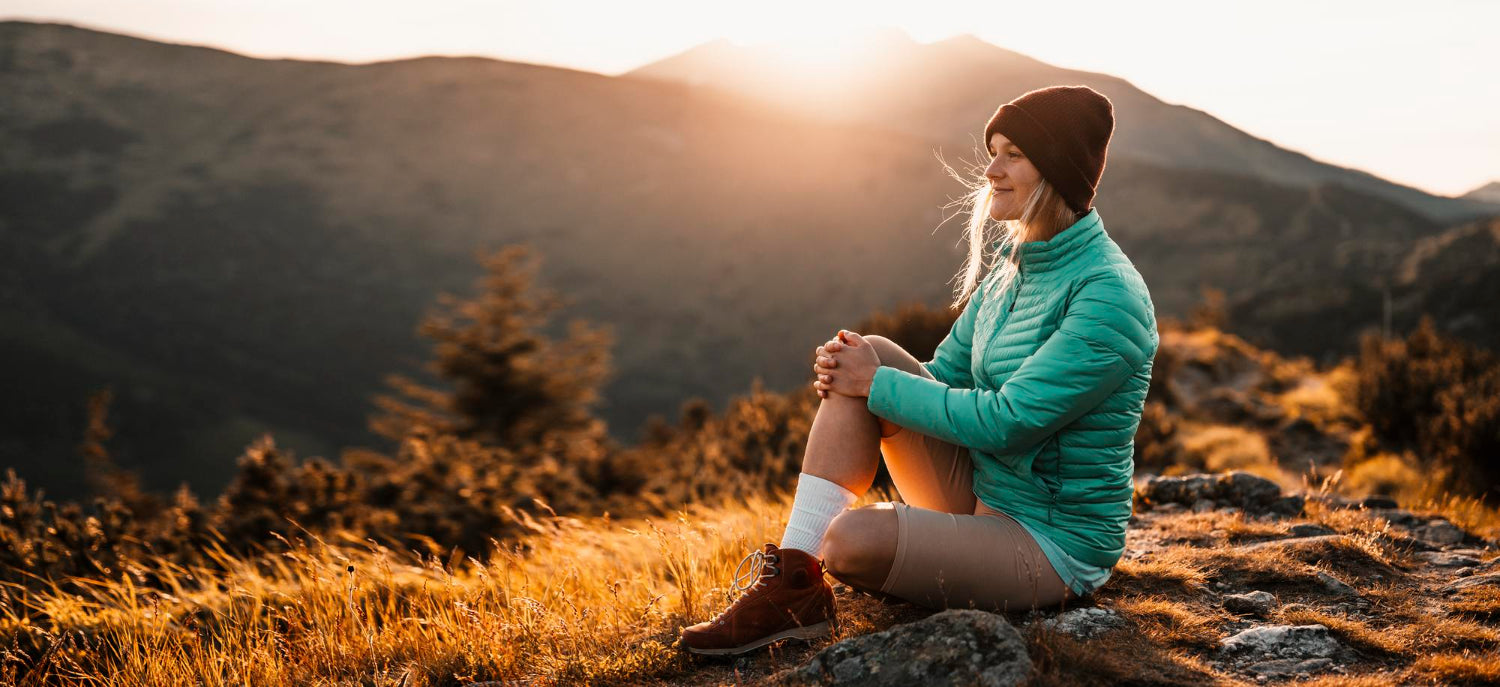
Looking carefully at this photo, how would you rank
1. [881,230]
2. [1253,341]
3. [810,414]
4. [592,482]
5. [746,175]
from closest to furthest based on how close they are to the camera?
[810,414], [592,482], [1253,341], [881,230], [746,175]

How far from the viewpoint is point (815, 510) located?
2465 millimetres

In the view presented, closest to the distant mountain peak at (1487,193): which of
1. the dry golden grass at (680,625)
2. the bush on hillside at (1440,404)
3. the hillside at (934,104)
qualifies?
the hillside at (934,104)

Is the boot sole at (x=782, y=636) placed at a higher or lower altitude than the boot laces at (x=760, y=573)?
lower

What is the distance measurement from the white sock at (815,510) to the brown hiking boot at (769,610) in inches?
1.8

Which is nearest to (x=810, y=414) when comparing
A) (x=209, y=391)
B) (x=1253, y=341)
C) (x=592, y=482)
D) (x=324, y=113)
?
(x=592, y=482)

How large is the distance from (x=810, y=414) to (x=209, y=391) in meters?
47.0

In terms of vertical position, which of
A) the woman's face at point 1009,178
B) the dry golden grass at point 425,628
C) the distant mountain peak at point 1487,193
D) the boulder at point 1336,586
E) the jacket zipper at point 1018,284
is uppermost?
the distant mountain peak at point 1487,193

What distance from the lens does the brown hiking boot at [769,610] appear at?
2.38m

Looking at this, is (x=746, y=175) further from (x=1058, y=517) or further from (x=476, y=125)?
(x=1058, y=517)

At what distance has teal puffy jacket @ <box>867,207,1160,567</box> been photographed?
2.17 meters

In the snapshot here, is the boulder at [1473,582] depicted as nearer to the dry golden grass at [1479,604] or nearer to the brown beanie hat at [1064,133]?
the dry golden grass at [1479,604]

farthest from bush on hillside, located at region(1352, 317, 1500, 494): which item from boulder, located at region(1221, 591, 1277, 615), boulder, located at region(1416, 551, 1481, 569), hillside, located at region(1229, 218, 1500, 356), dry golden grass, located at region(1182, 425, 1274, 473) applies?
hillside, located at region(1229, 218, 1500, 356)

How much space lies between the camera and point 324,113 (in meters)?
81.0

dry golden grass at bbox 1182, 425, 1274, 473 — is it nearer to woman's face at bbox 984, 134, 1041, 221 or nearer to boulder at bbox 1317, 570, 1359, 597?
boulder at bbox 1317, 570, 1359, 597
